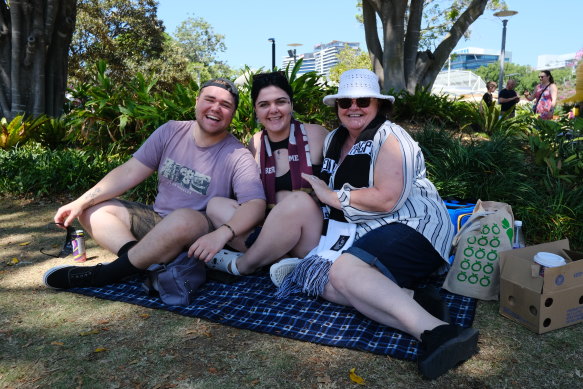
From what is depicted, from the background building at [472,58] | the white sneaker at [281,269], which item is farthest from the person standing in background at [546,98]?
the background building at [472,58]

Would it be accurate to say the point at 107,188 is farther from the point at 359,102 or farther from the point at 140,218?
the point at 359,102

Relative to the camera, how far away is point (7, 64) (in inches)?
317

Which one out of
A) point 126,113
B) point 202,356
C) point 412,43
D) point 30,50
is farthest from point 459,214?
point 30,50

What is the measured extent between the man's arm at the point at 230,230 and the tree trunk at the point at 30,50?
22.7 ft

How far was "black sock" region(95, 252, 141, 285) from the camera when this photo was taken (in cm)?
290

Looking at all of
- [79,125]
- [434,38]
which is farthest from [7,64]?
[434,38]

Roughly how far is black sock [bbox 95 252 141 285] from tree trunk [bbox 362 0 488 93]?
21.4 feet

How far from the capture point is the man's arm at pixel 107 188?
3.10 metres

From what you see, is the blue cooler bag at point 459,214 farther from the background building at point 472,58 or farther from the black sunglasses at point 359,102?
the background building at point 472,58

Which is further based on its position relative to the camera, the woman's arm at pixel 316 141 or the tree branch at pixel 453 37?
the tree branch at pixel 453 37

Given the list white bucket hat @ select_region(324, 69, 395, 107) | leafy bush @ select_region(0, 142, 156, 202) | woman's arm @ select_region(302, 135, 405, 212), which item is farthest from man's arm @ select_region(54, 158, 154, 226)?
leafy bush @ select_region(0, 142, 156, 202)

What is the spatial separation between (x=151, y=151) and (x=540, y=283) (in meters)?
2.62

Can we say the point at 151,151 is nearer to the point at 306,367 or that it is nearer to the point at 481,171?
the point at 306,367

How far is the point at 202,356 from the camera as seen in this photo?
7.13 feet
